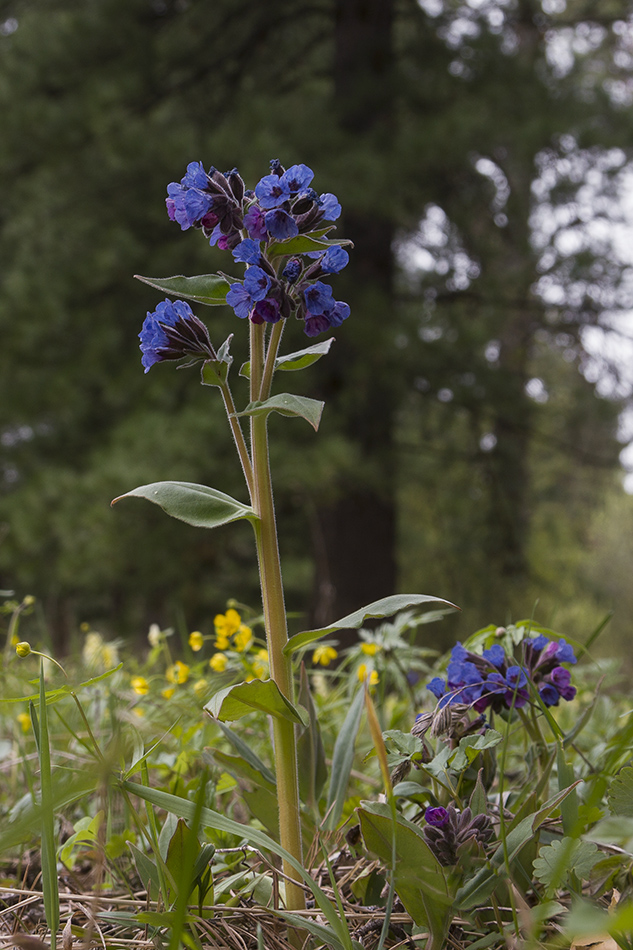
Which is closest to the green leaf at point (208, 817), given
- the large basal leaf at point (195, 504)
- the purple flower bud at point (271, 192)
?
the large basal leaf at point (195, 504)

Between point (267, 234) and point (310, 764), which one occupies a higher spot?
point (267, 234)

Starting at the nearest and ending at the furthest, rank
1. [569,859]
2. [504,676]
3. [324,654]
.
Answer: [569,859]
[504,676]
[324,654]

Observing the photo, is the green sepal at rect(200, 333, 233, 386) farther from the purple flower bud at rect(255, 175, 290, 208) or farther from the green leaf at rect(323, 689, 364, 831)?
the green leaf at rect(323, 689, 364, 831)

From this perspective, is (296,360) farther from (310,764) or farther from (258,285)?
(310,764)

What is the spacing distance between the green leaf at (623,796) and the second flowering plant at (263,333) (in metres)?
0.26

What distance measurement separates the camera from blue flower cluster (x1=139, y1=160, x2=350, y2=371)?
77 centimetres

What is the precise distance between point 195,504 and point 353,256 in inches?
186

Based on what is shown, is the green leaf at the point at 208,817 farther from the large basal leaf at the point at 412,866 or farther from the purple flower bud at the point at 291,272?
the purple flower bud at the point at 291,272

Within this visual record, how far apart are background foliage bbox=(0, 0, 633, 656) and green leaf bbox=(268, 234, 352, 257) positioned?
3531 mm

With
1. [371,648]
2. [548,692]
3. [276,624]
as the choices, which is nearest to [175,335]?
[276,624]

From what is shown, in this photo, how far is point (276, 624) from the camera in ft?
2.59

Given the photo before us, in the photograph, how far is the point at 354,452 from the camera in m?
4.64

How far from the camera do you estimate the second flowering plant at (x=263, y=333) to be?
29.9 inches

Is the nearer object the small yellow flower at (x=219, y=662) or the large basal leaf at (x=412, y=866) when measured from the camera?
the large basal leaf at (x=412, y=866)
